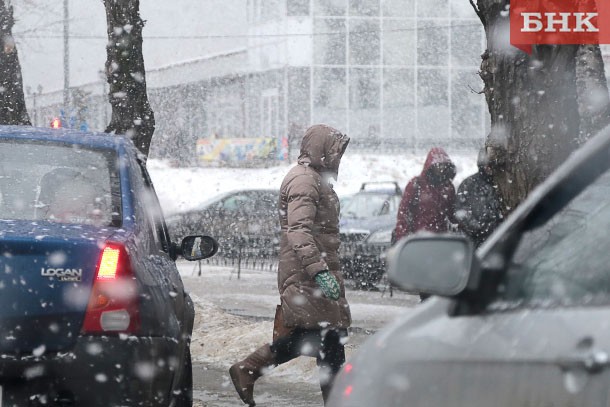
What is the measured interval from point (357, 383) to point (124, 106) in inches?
401

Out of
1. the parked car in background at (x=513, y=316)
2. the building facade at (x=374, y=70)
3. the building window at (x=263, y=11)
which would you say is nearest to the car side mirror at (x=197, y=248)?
the parked car in background at (x=513, y=316)

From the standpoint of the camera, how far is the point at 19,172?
551cm

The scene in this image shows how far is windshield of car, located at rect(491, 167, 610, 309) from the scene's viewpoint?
278cm

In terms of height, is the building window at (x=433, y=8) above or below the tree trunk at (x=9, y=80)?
above

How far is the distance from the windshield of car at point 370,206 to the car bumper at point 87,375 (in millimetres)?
16263

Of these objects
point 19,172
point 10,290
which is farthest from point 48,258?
point 19,172

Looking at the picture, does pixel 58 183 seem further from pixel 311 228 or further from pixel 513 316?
pixel 513 316

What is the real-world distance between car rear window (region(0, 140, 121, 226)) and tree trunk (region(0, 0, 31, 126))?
1063 cm

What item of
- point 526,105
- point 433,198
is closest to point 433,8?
point 433,198

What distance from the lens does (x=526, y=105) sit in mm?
7629

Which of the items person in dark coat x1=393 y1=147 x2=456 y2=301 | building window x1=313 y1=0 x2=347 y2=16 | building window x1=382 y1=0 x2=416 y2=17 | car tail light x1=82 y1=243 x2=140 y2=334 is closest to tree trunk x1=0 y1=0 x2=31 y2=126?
person in dark coat x1=393 y1=147 x2=456 y2=301

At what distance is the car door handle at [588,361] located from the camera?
244 cm

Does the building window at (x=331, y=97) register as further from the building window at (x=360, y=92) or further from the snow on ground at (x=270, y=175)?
the snow on ground at (x=270, y=175)

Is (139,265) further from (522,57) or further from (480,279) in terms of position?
(522,57)
